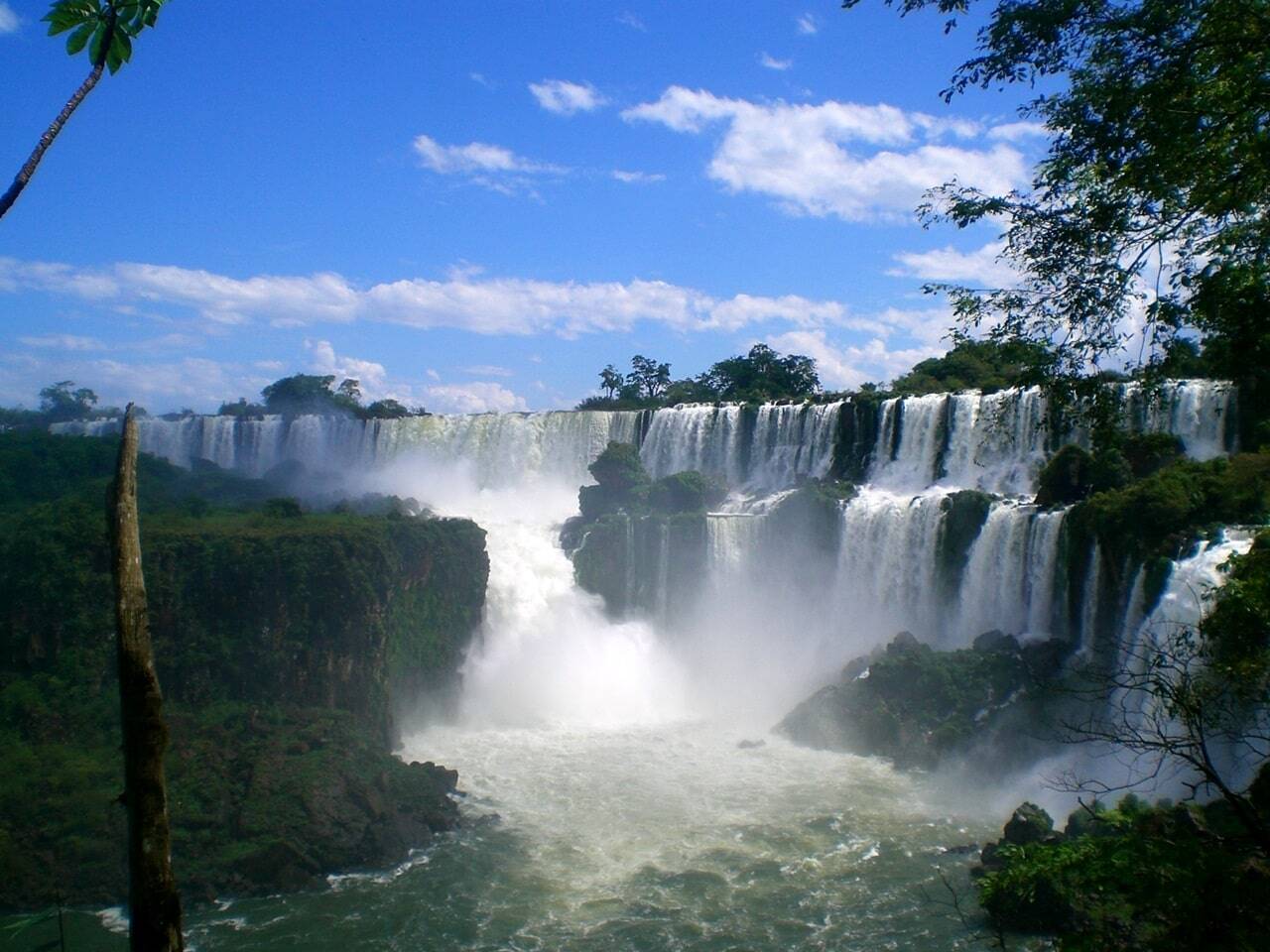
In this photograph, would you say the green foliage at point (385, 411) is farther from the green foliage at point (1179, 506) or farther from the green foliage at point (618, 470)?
the green foliage at point (1179, 506)

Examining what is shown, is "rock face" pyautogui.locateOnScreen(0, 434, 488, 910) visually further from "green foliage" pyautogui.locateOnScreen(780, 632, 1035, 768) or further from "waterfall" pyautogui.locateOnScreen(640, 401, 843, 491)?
"waterfall" pyautogui.locateOnScreen(640, 401, 843, 491)

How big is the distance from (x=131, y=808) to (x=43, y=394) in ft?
179

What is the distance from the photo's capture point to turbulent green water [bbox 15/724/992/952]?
37.3ft

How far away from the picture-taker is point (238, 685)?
56.0 feet

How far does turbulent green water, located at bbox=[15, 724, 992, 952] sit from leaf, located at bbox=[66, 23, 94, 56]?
1020cm

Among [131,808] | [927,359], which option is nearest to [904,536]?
[927,359]

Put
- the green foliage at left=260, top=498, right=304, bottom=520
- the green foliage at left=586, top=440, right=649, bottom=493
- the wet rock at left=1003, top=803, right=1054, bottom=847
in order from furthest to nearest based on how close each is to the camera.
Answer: the green foliage at left=586, top=440, right=649, bottom=493 → the green foliage at left=260, top=498, right=304, bottom=520 → the wet rock at left=1003, top=803, right=1054, bottom=847

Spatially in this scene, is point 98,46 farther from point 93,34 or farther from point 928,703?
point 928,703

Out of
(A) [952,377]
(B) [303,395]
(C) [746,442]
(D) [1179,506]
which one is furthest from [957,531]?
(B) [303,395]

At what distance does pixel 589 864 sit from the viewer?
13.1 metres

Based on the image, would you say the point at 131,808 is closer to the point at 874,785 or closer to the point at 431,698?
the point at 874,785

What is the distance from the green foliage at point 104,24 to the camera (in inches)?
142

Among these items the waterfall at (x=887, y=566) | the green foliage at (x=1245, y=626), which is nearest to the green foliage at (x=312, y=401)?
the waterfall at (x=887, y=566)

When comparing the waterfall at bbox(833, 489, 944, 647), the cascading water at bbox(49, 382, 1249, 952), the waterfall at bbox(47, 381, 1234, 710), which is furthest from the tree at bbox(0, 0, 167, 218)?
the waterfall at bbox(833, 489, 944, 647)
